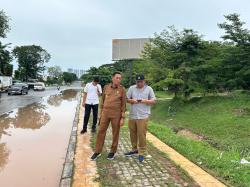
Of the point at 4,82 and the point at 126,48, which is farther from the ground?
the point at 126,48

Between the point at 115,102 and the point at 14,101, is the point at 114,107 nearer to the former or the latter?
the point at 115,102

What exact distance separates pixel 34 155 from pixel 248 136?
6.84 metres

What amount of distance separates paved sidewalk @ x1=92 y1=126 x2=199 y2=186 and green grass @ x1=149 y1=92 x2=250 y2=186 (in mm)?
719

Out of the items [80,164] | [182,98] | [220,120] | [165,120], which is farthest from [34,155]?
[182,98]

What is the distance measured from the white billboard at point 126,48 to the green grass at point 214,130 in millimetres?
21100

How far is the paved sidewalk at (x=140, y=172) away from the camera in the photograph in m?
5.64

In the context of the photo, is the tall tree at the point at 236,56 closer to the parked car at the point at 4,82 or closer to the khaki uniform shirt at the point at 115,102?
the khaki uniform shirt at the point at 115,102

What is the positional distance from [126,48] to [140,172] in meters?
37.0

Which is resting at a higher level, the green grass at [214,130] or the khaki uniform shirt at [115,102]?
the khaki uniform shirt at [115,102]

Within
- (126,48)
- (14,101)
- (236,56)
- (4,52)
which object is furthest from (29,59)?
(236,56)

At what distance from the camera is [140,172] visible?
6.21 meters

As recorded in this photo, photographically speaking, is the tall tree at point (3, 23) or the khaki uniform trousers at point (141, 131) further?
the tall tree at point (3, 23)

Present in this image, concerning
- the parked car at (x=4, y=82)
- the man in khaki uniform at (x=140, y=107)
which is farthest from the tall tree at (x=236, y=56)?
the parked car at (x=4, y=82)

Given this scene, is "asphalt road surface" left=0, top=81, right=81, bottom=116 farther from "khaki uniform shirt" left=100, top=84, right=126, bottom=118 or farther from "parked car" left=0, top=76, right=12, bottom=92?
"khaki uniform shirt" left=100, top=84, right=126, bottom=118
